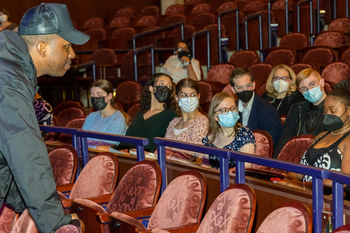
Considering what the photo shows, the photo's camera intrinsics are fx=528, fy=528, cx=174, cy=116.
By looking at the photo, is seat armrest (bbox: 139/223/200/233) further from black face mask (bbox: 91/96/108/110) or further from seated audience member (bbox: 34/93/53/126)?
seated audience member (bbox: 34/93/53/126)

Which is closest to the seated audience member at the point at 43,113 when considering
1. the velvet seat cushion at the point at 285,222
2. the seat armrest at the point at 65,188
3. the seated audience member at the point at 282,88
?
the seat armrest at the point at 65,188

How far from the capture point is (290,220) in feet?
5.76

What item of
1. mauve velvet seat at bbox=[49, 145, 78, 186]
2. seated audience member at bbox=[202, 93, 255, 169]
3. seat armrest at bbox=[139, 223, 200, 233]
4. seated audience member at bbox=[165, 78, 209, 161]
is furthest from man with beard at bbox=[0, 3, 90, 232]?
seated audience member at bbox=[165, 78, 209, 161]

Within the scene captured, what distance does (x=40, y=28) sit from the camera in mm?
1350

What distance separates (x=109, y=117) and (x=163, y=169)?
1.24 metres

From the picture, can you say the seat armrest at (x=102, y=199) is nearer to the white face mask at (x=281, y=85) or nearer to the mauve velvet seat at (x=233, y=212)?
the mauve velvet seat at (x=233, y=212)

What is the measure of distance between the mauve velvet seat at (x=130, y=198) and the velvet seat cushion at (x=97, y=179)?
158 millimetres

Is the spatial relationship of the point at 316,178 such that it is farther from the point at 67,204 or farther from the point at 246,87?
the point at 246,87

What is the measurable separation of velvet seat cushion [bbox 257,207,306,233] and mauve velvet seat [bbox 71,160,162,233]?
2.68 ft

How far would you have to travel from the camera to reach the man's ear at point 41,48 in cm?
135

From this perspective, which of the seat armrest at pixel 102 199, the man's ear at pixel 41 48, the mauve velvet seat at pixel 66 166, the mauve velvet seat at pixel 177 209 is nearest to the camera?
the man's ear at pixel 41 48

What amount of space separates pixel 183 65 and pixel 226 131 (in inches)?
100

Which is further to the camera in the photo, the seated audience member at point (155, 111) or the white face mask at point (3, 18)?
the white face mask at point (3, 18)

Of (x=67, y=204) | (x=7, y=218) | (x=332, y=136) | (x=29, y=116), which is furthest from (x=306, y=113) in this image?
(x=29, y=116)
